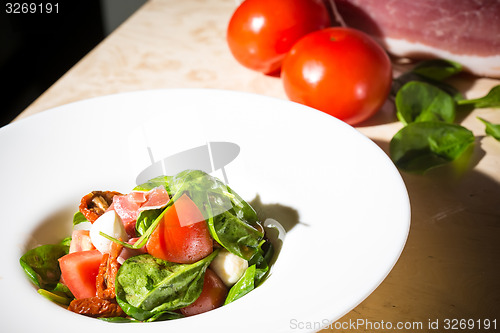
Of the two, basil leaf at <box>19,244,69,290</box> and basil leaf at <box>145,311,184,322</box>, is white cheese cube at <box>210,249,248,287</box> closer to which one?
basil leaf at <box>145,311,184,322</box>

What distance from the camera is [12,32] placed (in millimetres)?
2559

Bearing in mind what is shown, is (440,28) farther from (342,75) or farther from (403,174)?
(403,174)

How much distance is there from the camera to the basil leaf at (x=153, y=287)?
2.34 feet

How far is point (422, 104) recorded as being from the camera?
1211 millimetres

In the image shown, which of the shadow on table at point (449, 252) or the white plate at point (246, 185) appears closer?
the white plate at point (246, 185)

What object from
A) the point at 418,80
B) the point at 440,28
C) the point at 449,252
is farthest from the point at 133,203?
the point at 440,28

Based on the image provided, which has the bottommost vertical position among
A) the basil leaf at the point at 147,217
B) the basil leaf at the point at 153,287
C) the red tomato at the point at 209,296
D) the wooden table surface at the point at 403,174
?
the wooden table surface at the point at 403,174

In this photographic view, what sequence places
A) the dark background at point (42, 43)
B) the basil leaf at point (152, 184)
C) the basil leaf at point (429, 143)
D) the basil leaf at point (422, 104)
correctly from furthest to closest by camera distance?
the dark background at point (42, 43) < the basil leaf at point (422, 104) < the basil leaf at point (429, 143) < the basil leaf at point (152, 184)

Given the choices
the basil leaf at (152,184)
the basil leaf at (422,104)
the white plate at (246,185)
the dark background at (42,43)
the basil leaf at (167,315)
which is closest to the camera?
the white plate at (246,185)

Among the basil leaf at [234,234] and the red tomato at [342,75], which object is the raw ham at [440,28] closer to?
the red tomato at [342,75]

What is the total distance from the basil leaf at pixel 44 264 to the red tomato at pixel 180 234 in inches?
6.6

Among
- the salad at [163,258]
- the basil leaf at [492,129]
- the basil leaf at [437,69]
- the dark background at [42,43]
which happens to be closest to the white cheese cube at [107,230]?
the salad at [163,258]

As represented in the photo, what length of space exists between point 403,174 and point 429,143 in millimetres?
87

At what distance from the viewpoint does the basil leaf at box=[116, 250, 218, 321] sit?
0.71m
